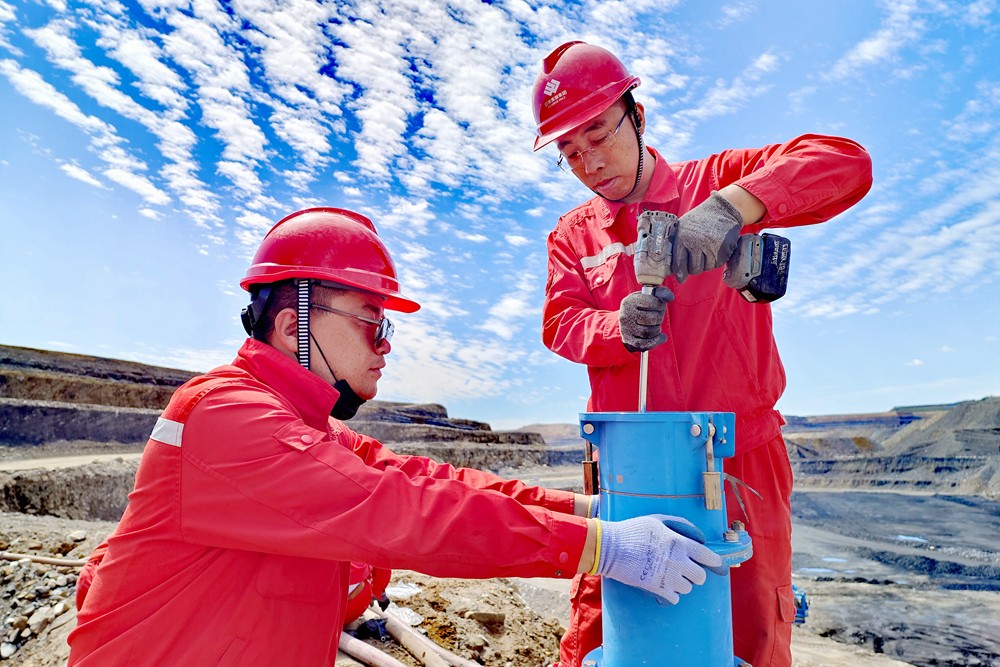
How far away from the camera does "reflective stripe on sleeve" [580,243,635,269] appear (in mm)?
2478

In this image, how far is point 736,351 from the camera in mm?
2283

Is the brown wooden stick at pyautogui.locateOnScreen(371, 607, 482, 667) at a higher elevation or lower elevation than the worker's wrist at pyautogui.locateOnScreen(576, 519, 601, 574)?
lower

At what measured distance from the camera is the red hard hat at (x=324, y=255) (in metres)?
2.32

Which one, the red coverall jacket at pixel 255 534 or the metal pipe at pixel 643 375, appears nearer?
the red coverall jacket at pixel 255 534

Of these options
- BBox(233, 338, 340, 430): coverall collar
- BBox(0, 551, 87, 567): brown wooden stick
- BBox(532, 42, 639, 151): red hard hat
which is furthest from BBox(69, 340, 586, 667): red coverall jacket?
BBox(0, 551, 87, 567): brown wooden stick

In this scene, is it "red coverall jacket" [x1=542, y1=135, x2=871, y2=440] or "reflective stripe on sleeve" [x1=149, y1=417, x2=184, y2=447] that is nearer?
"reflective stripe on sleeve" [x1=149, y1=417, x2=184, y2=447]

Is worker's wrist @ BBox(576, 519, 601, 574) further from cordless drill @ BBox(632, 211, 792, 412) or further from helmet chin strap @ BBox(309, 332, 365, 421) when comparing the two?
helmet chin strap @ BBox(309, 332, 365, 421)

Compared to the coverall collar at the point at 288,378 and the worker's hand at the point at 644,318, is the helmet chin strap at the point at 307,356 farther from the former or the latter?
the worker's hand at the point at 644,318

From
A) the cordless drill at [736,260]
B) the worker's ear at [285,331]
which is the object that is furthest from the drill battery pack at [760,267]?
the worker's ear at [285,331]

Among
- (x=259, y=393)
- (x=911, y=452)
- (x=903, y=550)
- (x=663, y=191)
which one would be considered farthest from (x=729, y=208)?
(x=911, y=452)

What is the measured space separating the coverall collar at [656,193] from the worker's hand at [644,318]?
1.92ft

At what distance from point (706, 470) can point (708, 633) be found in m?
0.50

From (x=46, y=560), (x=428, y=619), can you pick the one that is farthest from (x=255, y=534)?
(x=46, y=560)

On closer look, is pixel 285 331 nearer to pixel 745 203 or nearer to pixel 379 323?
pixel 379 323
